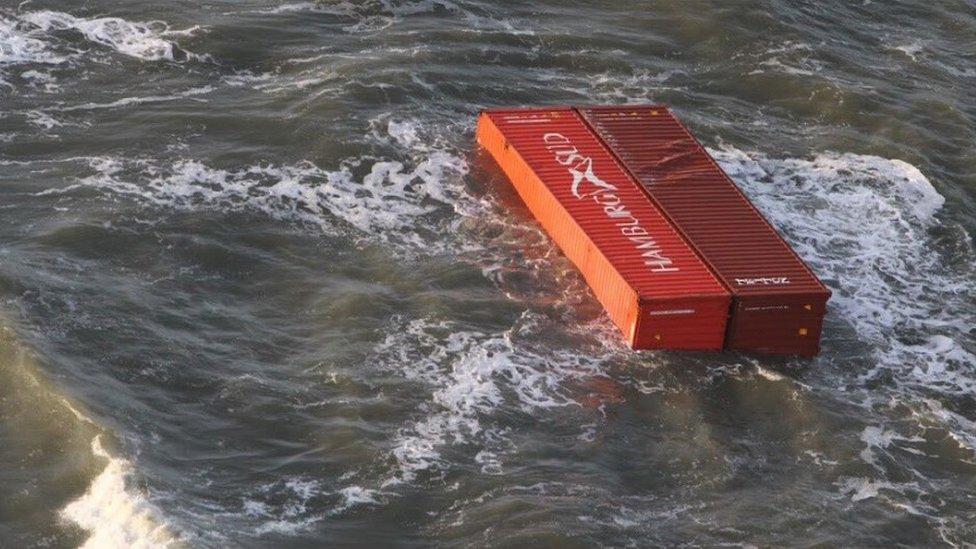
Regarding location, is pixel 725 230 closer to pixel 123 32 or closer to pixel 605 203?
pixel 605 203

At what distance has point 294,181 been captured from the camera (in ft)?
206

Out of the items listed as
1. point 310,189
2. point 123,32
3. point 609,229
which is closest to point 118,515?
point 310,189

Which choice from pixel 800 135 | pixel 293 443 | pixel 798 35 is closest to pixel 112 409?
pixel 293 443

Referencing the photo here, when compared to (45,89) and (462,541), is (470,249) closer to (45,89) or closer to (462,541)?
(462,541)

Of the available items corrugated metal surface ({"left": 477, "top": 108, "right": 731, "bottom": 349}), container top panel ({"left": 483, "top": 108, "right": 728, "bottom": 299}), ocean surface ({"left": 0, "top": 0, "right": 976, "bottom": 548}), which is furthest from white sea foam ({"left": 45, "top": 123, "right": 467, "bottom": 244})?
container top panel ({"left": 483, "top": 108, "right": 728, "bottom": 299})

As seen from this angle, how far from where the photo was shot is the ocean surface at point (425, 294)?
47188 millimetres

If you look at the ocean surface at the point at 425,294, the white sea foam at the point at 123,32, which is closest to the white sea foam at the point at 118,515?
the ocean surface at the point at 425,294

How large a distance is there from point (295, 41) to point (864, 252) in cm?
2807

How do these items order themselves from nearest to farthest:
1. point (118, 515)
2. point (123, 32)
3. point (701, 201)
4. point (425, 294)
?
point (118, 515) < point (425, 294) < point (701, 201) < point (123, 32)

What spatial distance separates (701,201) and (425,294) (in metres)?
11.1

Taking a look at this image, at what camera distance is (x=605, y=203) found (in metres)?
58.6

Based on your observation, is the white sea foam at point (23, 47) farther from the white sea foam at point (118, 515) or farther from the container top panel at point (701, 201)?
the white sea foam at point (118, 515)

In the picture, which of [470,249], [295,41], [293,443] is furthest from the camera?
[295,41]

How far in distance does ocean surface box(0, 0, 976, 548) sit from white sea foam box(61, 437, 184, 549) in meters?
0.11
